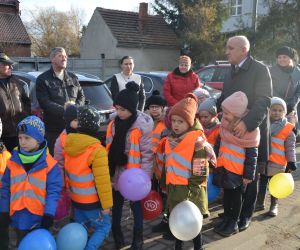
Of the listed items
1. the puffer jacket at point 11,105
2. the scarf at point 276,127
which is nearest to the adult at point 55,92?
the puffer jacket at point 11,105

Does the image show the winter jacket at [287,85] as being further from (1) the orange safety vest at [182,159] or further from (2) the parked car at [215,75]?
(2) the parked car at [215,75]

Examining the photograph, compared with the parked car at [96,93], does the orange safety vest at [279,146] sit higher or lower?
lower

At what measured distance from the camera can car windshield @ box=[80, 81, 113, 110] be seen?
250 inches

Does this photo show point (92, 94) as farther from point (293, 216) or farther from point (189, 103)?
point (293, 216)

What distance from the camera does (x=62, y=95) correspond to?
4.87 meters

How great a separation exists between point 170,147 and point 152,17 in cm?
2893

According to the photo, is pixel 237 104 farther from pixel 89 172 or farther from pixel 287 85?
pixel 287 85

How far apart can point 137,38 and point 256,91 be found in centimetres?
2581

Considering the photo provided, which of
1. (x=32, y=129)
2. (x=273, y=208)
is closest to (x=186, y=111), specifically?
(x=32, y=129)

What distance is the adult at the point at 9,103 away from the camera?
4652 mm

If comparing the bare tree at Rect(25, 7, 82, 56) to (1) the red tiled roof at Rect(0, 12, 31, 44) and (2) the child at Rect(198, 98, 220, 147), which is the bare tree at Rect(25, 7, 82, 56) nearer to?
(1) the red tiled roof at Rect(0, 12, 31, 44)

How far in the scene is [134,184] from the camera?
140 inches

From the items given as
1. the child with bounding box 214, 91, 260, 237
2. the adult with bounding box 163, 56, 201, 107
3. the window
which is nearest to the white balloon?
the child with bounding box 214, 91, 260, 237

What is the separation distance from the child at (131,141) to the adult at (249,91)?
3.37 feet
